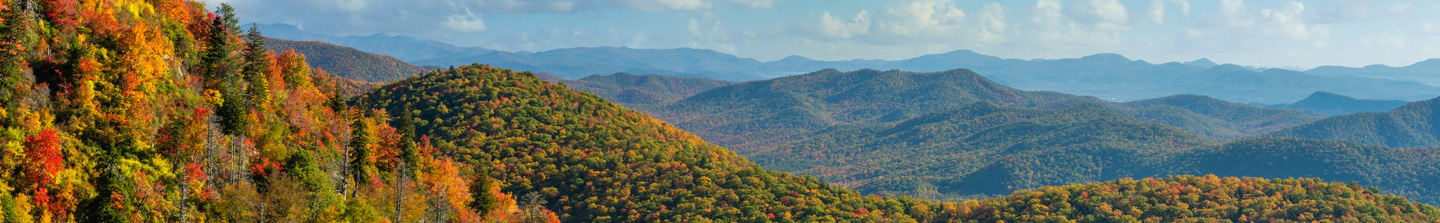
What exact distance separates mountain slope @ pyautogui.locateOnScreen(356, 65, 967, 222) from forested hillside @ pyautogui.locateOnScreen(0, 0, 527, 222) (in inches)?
1271

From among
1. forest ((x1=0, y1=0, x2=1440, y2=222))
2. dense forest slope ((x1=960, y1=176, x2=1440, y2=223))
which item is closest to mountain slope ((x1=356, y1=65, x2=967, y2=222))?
forest ((x1=0, y1=0, x2=1440, y2=222))

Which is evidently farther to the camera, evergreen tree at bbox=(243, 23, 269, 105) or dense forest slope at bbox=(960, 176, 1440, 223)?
dense forest slope at bbox=(960, 176, 1440, 223)

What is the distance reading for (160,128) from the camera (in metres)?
40.4

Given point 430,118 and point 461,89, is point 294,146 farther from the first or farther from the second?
point 461,89

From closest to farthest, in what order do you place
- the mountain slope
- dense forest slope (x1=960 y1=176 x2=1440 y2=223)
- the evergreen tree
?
the evergreen tree → the mountain slope → dense forest slope (x1=960 y1=176 x2=1440 y2=223)

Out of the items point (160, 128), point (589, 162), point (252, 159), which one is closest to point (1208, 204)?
point (589, 162)

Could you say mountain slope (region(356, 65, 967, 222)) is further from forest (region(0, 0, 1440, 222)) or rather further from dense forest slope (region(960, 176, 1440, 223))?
dense forest slope (region(960, 176, 1440, 223))

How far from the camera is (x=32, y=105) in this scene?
35625 mm

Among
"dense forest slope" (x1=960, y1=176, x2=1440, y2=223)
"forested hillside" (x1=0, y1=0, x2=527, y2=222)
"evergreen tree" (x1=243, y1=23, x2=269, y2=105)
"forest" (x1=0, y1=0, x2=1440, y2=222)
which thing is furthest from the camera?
"dense forest slope" (x1=960, y1=176, x2=1440, y2=223)

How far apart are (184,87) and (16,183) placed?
11.1m

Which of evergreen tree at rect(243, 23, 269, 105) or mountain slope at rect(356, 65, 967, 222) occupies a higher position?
evergreen tree at rect(243, 23, 269, 105)

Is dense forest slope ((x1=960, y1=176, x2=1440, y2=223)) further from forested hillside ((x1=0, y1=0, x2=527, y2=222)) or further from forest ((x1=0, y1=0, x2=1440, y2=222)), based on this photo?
forested hillside ((x1=0, y1=0, x2=527, y2=222))

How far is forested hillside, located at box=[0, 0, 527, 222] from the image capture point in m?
35.0

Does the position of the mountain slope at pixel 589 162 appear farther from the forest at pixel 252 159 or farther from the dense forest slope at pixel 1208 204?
the dense forest slope at pixel 1208 204
